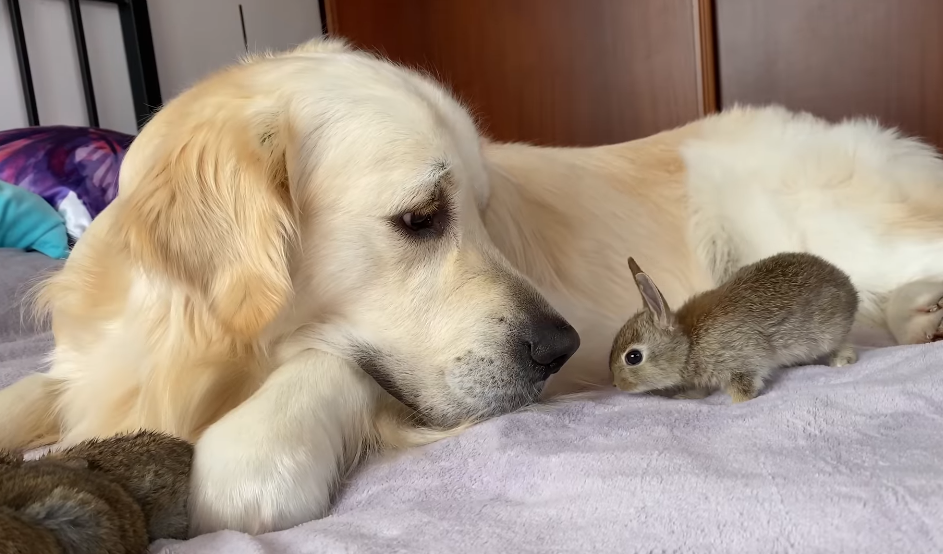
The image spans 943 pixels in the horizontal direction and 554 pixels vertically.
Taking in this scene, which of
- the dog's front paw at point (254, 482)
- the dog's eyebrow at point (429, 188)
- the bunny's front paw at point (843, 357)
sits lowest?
the bunny's front paw at point (843, 357)

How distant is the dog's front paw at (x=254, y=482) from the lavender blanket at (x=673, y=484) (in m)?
0.04

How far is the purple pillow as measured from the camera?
2516 mm

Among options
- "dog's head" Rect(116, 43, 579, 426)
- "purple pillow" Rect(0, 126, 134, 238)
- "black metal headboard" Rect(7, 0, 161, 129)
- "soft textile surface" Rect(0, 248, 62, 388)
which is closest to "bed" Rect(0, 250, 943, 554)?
"dog's head" Rect(116, 43, 579, 426)

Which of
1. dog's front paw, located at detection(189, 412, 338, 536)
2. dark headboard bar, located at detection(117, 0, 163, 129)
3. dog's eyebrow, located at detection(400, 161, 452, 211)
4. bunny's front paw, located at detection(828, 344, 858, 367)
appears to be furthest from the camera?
dark headboard bar, located at detection(117, 0, 163, 129)

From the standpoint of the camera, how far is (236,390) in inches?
43.3

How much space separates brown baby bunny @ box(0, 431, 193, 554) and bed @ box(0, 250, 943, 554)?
53 mm

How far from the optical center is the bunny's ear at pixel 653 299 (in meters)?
1.20

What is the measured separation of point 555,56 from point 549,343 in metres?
3.07

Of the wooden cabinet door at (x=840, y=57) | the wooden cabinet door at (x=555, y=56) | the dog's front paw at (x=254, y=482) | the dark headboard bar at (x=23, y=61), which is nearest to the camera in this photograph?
the dog's front paw at (x=254, y=482)

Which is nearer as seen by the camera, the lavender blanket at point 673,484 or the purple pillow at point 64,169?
the lavender blanket at point 673,484

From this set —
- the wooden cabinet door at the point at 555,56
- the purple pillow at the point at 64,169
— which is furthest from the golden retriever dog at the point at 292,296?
the wooden cabinet door at the point at 555,56

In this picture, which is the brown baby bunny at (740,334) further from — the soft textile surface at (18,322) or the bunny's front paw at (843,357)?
the soft textile surface at (18,322)

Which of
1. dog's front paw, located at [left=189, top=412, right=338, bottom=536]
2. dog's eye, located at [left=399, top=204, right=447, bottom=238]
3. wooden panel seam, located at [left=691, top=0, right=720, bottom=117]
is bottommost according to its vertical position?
dog's front paw, located at [left=189, top=412, right=338, bottom=536]

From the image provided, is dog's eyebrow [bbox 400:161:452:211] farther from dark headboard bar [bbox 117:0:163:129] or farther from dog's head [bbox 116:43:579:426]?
dark headboard bar [bbox 117:0:163:129]
